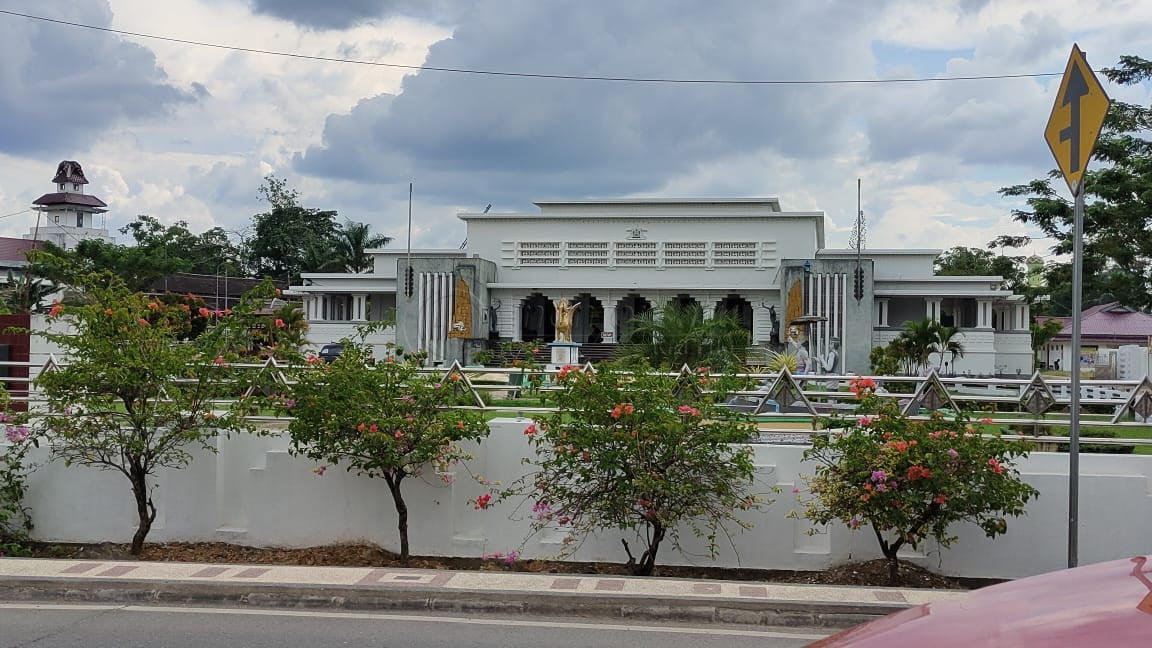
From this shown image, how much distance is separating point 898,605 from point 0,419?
915 centimetres

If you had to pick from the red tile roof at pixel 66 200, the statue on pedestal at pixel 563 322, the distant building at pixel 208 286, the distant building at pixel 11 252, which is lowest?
the statue on pedestal at pixel 563 322

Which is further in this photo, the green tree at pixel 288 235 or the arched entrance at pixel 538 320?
the green tree at pixel 288 235

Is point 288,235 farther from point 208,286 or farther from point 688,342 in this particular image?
point 688,342

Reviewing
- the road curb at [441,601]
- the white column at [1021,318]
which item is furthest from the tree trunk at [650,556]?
the white column at [1021,318]

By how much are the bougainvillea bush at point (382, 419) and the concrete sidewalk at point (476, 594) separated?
186 centimetres

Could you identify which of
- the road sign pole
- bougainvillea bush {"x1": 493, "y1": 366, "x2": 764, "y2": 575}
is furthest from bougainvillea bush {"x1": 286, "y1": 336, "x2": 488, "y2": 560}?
the road sign pole

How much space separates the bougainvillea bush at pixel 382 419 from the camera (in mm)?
9594

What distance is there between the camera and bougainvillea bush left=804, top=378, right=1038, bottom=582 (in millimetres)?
8523

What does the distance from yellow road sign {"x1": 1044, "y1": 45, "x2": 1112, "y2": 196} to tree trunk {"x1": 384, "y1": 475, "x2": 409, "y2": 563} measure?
6.48 meters

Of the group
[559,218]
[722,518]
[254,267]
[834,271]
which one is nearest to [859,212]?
[834,271]

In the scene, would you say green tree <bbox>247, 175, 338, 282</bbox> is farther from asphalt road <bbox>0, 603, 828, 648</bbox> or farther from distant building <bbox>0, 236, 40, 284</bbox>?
asphalt road <bbox>0, 603, 828, 648</bbox>

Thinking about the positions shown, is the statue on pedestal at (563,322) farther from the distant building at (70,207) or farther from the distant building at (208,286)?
the distant building at (70,207)

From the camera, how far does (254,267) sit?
241ft

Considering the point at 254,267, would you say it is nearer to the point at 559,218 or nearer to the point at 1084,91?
the point at 559,218
